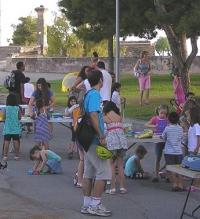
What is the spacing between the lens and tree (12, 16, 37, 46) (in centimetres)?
8388

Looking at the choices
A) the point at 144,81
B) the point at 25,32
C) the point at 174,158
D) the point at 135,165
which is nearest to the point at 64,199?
the point at 174,158

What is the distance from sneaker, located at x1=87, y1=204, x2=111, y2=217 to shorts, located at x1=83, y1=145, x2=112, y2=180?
0.38m

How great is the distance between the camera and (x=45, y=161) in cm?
1190

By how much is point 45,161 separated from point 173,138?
2511mm

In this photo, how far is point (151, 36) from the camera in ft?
106

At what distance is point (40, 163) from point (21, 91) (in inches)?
238

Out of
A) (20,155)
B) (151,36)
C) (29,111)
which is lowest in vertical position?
(20,155)

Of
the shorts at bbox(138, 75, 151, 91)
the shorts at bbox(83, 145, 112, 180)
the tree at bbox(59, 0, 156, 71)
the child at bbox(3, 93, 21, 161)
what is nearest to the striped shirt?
the shorts at bbox(83, 145, 112, 180)

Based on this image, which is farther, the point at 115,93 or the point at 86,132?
the point at 115,93

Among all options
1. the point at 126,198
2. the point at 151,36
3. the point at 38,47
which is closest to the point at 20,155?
the point at 126,198

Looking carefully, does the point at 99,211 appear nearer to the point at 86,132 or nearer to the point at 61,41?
the point at 86,132

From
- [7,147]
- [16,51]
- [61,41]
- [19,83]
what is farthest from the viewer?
[61,41]

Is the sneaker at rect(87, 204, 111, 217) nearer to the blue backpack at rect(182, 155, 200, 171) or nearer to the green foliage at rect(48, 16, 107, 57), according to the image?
the blue backpack at rect(182, 155, 200, 171)

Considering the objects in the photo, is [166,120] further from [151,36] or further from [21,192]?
[151,36]
